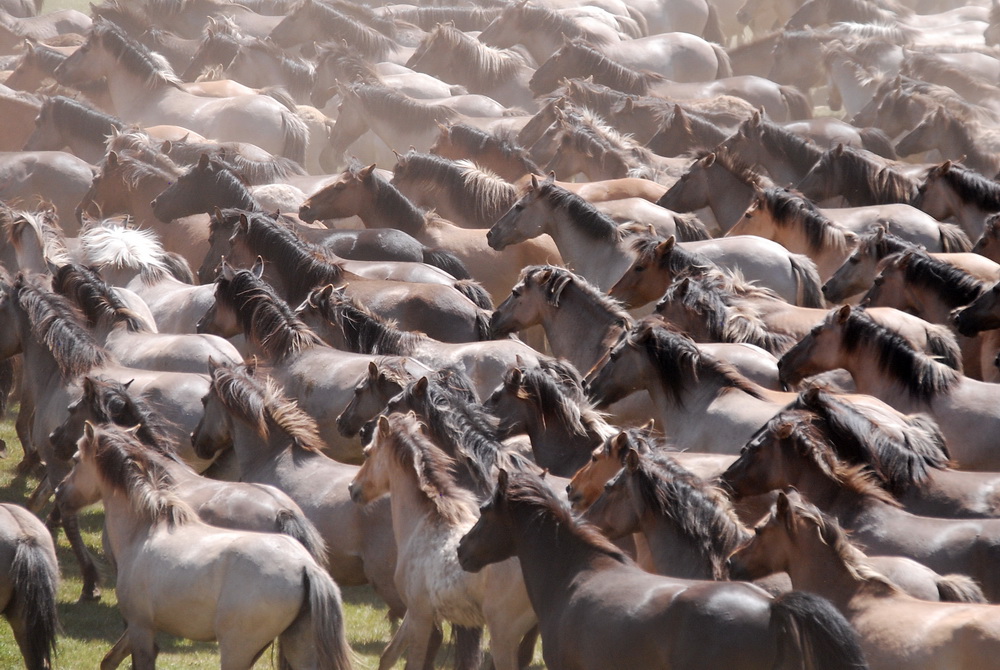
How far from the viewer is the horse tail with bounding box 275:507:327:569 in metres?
5.94

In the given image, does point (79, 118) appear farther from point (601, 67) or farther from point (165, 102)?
point (601, 67)

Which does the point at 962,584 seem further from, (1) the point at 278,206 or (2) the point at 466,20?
(2) the point at 466,20

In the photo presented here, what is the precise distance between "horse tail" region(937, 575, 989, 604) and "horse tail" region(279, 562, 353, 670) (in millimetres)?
2581

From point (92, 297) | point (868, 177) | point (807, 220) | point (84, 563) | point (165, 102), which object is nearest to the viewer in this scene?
point (84, 563)

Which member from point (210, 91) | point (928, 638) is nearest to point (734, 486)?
point (928, 638)

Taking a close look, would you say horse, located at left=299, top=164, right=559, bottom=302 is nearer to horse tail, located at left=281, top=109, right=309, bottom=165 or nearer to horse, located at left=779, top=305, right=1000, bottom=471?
horse tail, located at left=281, top=109, right=309, bottom=165

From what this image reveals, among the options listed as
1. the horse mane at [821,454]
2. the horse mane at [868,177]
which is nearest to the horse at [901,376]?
the horse mane at [821,454]

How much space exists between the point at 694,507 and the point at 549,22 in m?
16.4

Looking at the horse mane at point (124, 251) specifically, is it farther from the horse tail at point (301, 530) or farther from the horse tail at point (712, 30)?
the horse tail at point (712, 30)

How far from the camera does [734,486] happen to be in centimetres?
582

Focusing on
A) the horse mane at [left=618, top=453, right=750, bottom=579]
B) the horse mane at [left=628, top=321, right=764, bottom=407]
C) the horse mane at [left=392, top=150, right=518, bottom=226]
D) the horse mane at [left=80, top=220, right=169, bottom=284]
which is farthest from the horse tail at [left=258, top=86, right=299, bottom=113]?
the horse mane at [left=618, top=453, right=750, bottom=579]

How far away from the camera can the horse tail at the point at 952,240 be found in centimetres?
1061

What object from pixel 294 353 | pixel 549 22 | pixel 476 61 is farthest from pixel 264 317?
pixel 549 22

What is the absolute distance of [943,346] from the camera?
25.9 feet
